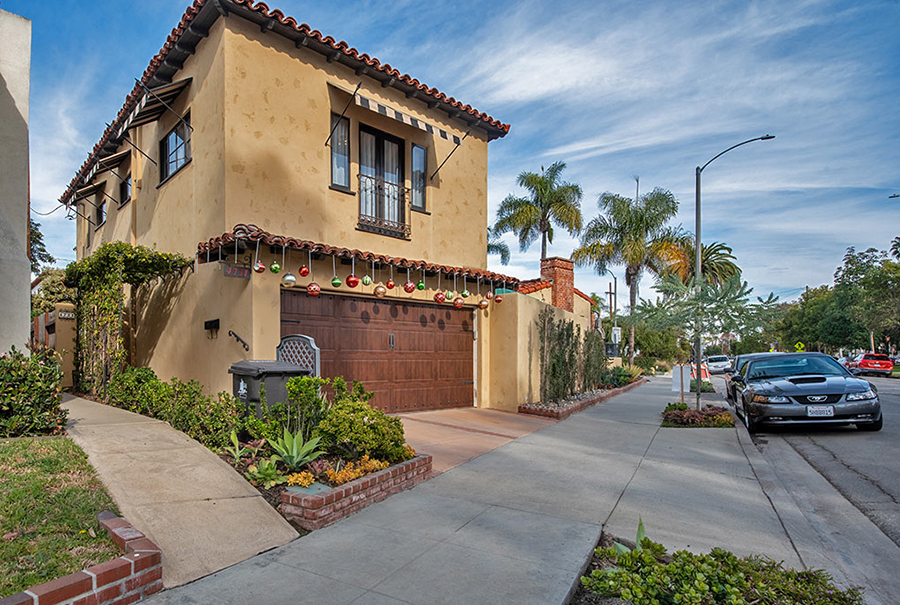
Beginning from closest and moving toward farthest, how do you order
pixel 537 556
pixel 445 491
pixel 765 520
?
1. pixel 537 556
2. pixel 765 520
3. pixel 445 491

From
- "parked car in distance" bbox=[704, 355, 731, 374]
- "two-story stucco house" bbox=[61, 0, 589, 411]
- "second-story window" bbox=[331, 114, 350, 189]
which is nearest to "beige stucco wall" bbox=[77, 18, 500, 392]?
"two-story stucco house" bbox=[61, 0, 589, 411]

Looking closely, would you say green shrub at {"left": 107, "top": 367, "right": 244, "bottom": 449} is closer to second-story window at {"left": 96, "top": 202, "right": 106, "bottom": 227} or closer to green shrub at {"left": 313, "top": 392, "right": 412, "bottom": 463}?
green shrub at {"left": 313, "top": 392, "right": 412, "bottom": 463}

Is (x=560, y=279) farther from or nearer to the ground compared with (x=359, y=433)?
farther from the ground

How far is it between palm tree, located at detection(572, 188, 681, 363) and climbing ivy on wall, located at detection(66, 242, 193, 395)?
2309cm

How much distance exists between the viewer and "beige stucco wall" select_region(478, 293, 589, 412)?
12477 millimetres

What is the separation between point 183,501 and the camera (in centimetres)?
463

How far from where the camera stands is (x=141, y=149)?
42.0 ft

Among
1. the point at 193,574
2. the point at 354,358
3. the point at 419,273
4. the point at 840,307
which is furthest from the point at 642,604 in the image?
the point at 840,307

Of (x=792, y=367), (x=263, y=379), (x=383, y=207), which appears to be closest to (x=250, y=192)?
(x=383, y=207)

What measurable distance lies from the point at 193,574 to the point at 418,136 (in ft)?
32.9

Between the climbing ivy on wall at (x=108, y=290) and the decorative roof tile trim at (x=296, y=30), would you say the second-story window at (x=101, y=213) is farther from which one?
the climbing ivy on wall at (x=108, y=290)

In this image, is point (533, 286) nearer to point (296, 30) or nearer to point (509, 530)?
point (296, 30)

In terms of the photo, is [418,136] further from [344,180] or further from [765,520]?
[765,520]

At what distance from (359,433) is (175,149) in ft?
28.1
